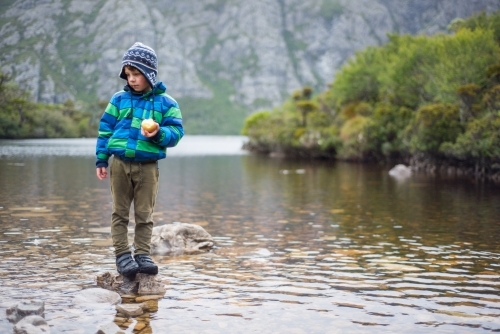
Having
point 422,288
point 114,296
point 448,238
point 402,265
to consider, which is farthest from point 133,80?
point 448,238

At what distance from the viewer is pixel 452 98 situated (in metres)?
59.0

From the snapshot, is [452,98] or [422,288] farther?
[452,98]

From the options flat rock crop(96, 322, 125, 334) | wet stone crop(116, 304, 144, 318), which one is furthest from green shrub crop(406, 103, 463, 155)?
flat rock crop(96, 322, 125, 334)

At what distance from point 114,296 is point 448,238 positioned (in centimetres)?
1030

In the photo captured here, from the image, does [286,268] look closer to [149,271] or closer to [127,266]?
[149,271]

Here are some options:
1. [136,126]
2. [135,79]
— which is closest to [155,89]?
[135,79]

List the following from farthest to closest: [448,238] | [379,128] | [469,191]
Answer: [379,128]
[469,191]
[448,238]

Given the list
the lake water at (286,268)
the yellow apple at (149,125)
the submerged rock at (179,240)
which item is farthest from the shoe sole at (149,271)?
the submerged rock at (179,240)

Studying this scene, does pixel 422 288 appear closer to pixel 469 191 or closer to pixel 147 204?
pixel 147 204

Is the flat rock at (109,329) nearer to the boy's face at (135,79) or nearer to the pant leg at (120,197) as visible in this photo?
the pant leg at (120,197)

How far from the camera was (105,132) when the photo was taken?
8.67m

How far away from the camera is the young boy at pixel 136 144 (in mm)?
8484

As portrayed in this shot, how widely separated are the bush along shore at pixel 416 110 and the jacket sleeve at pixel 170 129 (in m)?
39.5

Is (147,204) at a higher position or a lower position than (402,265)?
higher
